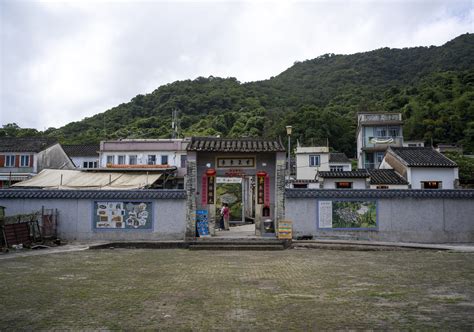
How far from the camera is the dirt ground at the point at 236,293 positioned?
586 centimetres

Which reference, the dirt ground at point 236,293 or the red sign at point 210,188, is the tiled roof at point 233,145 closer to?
the red sign at point 210,188

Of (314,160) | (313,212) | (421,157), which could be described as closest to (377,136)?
(314,160)

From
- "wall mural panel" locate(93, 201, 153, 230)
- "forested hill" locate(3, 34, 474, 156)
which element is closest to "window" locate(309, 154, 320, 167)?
"forested hill" locate(3, 34, 474, 156)

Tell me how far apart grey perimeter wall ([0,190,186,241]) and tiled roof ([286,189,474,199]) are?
509 centimetres

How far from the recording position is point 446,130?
46406 millimetres

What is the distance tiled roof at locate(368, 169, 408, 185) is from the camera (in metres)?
26.8

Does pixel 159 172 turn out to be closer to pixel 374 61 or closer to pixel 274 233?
pixel 274 233

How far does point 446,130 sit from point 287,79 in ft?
144

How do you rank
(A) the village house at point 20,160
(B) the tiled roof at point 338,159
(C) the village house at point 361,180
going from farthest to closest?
1. (B) the tiled roof at point 338,159
2. (A) the village house at point 20,160
3. (C) the village house at point 361,180

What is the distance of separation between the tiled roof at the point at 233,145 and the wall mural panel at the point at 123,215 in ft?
11.0

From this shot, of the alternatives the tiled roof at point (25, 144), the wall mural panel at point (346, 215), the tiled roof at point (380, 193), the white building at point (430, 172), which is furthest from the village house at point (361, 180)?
the tiled roof at point (25, 144)

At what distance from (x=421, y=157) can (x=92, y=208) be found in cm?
2197

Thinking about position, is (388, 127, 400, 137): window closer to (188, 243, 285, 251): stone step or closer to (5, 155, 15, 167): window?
(188, 243, 285, 251): stone step

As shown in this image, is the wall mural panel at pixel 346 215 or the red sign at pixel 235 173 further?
the red sign at pixel 235 173
